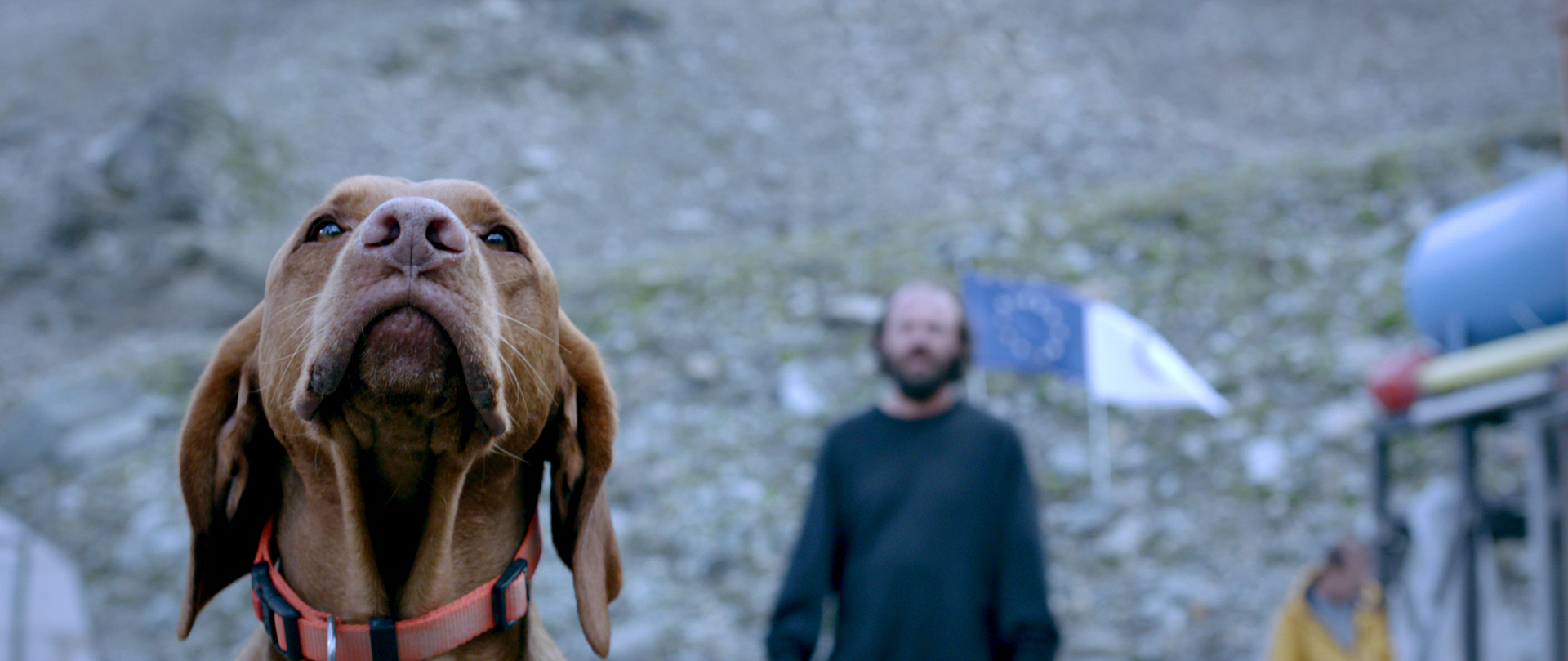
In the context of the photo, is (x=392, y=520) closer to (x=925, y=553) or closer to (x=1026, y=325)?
(x=925, y=553)

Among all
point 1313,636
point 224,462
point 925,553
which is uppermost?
point 224,462

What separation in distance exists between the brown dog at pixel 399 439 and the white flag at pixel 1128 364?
11.9 feet

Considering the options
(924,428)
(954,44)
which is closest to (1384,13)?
(954,44)

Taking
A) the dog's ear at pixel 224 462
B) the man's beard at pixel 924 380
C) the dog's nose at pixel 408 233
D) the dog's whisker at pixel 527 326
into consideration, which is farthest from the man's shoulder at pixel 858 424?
the dog's nose at pixel 408 233

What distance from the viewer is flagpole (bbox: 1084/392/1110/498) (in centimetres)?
730

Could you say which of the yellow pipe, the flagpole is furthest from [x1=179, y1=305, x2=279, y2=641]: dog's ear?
the flagpole

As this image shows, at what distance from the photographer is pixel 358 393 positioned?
1.37 m

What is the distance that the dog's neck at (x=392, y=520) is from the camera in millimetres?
1455

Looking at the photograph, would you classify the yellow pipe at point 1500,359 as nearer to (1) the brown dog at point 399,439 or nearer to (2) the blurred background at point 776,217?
(2) the blurred background at point 776,217

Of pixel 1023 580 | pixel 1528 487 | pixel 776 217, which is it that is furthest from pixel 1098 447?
pixel 776 217

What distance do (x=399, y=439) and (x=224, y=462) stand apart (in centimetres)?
33

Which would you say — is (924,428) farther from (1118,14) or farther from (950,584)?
(1118,14)

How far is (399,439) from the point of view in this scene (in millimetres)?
1427

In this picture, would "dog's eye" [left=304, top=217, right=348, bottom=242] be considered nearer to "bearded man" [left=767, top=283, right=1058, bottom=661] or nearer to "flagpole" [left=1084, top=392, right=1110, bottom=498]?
"bearded man" [left=767, top=283, right=1058, bottom=661]
